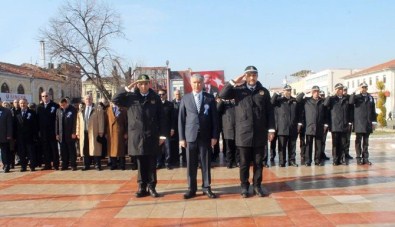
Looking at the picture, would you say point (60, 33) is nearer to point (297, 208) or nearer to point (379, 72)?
point (297, 208)

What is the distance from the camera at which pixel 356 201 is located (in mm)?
6113

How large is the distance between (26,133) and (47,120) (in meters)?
0.68

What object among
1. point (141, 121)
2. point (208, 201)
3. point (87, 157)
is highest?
point (141, 121)

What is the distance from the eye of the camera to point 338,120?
9.91m

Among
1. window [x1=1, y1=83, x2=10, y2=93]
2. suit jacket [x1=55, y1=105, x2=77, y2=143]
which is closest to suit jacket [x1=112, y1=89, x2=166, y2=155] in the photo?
suit jacket [x1=55, y1=105, x2=77, y2=143]

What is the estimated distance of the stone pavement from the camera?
5289 millimetres

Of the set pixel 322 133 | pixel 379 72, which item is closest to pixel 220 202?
pixel 322 133

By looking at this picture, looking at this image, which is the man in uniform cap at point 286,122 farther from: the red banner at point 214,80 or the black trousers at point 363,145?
the red banner at point 214,80

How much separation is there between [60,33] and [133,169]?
2043 cm

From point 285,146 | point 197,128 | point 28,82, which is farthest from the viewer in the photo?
point 28,82

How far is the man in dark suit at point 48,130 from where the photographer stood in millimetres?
10109

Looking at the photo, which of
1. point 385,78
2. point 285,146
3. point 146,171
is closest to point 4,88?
point 285,146

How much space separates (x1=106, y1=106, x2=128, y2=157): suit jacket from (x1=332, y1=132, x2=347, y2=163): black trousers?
5428 mm

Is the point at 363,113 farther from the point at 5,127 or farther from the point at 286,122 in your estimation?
the point at 5,127
